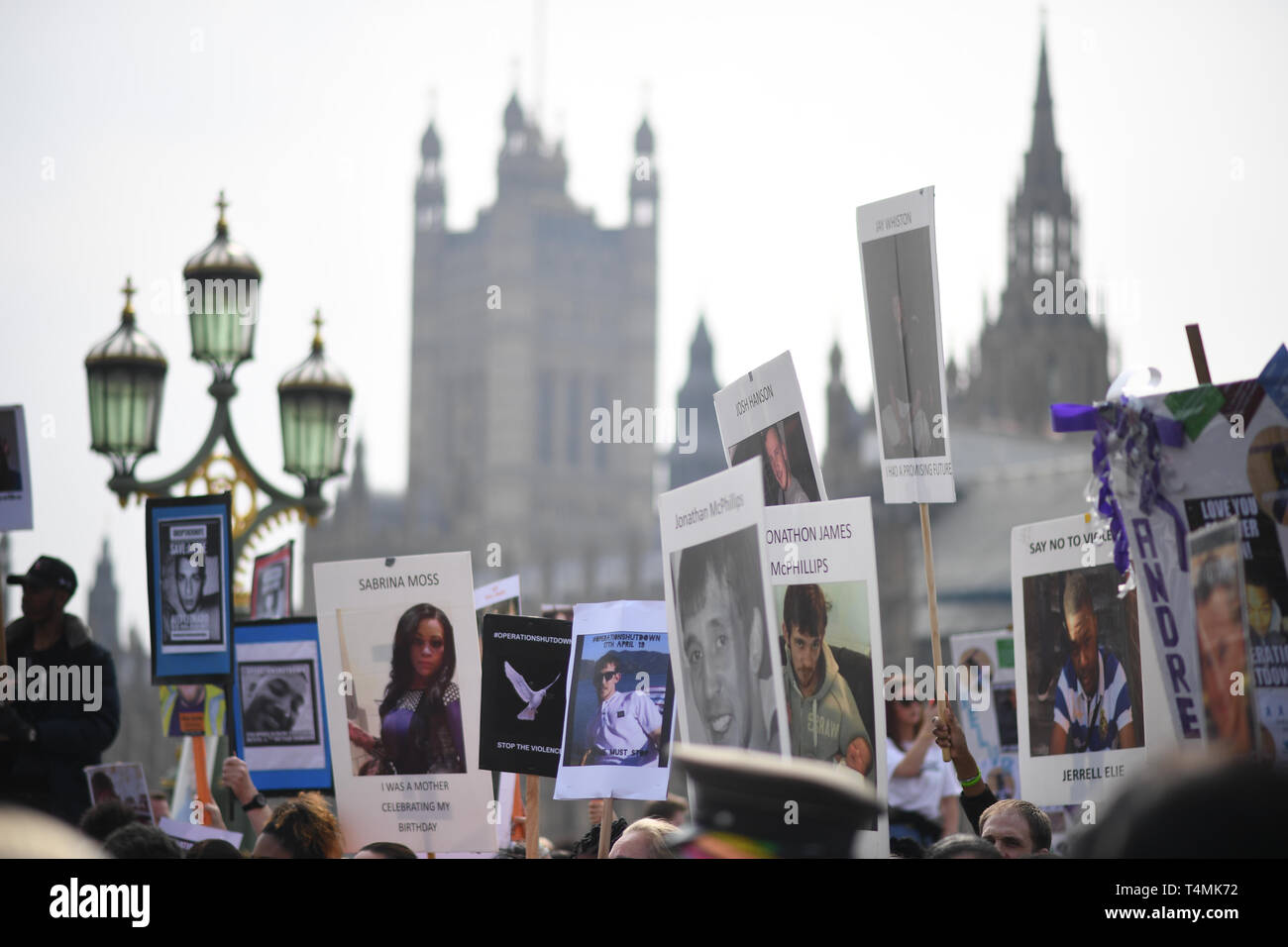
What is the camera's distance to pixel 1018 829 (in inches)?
171

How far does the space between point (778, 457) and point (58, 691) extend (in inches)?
114

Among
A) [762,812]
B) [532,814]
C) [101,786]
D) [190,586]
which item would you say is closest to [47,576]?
[190,586]

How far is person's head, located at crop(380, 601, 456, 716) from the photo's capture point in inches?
208

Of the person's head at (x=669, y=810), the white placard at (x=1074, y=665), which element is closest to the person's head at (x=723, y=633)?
the white placard at (x=1074, y=665)

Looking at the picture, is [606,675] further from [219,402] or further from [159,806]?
[219,402]

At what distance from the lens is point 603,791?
474 centimetres

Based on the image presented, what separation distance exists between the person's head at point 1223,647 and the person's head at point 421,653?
278 centimetres

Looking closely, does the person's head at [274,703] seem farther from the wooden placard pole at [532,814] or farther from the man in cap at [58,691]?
the wooden placard pole at [532,814]

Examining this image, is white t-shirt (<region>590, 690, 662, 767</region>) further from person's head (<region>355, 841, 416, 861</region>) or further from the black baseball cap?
the black baseball cap

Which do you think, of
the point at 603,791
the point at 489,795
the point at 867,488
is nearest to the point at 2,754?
the point at 489,795

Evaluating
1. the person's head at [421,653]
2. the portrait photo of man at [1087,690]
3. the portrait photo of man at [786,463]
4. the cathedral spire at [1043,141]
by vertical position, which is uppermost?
the cathedral spire at [1043,141]

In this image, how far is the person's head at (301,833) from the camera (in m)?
4.60
